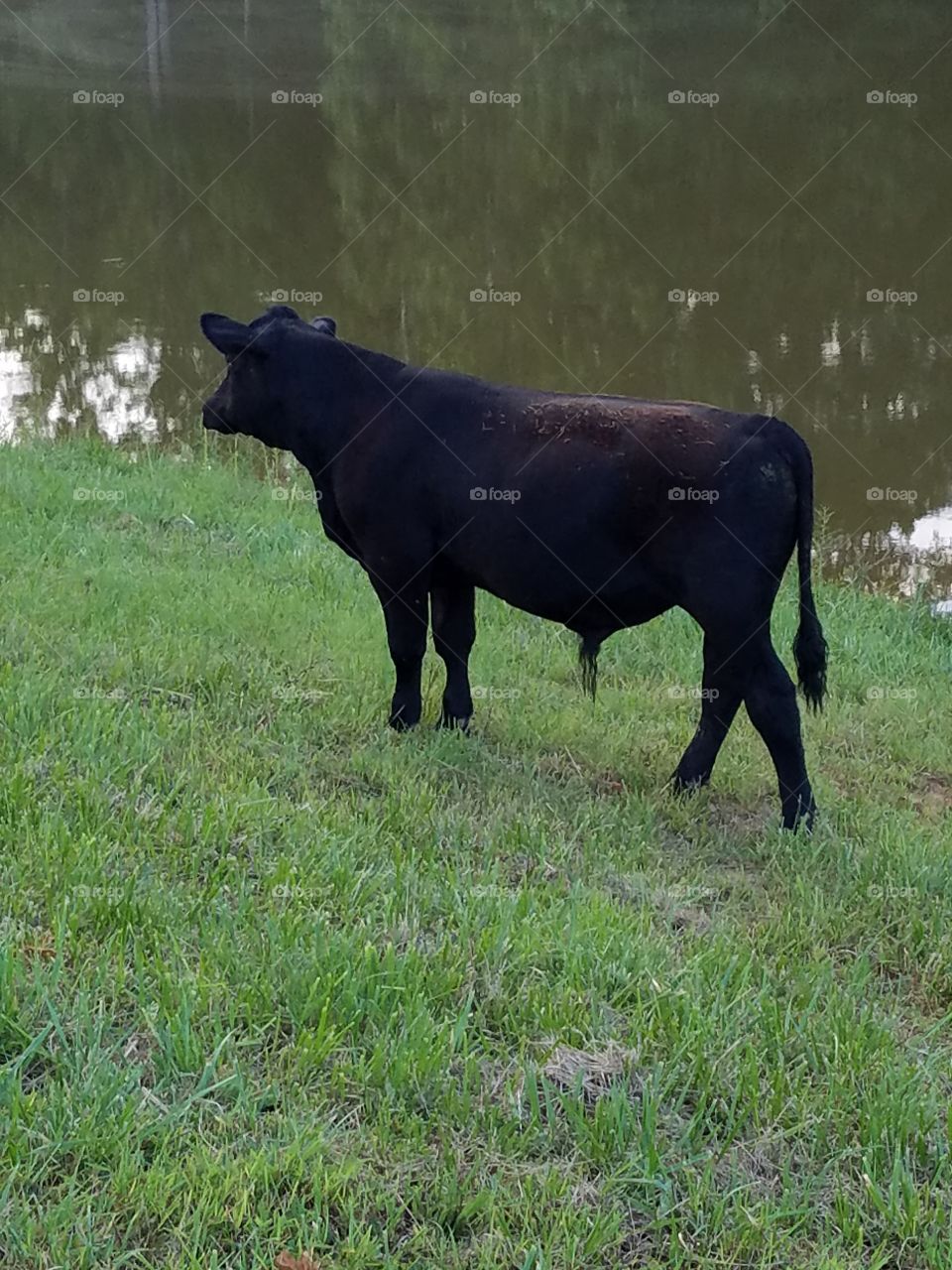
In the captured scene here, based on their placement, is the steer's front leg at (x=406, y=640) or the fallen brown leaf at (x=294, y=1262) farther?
the steer's front leg at (x=406, y=640)

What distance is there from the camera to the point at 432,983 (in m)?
3.54

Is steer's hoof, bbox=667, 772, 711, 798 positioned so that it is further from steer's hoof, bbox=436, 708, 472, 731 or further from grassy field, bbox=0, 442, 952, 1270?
steer's hoof, bbox=436, 708, 472, 731

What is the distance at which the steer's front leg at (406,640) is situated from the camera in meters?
5.92

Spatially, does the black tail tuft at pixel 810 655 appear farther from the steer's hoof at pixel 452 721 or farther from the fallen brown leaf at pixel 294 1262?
the fallen brown leaf at pixel 294 1262

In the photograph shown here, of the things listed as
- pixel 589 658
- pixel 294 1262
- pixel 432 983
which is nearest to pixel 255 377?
pixel 589 658

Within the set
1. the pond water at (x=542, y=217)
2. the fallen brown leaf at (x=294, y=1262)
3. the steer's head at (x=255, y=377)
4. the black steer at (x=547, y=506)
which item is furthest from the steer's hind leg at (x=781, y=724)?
the pond water at (x=542, y=217)

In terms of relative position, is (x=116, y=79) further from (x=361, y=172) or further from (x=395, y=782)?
(x=395, y=782)

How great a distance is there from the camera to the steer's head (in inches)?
235

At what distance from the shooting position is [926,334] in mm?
15578

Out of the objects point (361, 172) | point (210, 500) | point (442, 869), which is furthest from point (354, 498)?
point (361, 172)

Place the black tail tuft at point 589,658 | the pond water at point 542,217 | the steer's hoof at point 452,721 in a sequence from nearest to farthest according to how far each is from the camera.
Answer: the black tail tuft at point 589,658 → the steer's hoof at point 452,721 → the pond water at point 542,217

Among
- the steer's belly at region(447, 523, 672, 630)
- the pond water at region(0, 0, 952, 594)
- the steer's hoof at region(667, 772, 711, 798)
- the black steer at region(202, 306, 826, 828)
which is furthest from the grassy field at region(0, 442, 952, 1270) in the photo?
the pond water at region(0, 0, 952, 594)

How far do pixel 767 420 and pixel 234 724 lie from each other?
2.51 metres

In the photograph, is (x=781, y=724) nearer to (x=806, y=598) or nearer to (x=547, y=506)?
(x=806, y=598)
